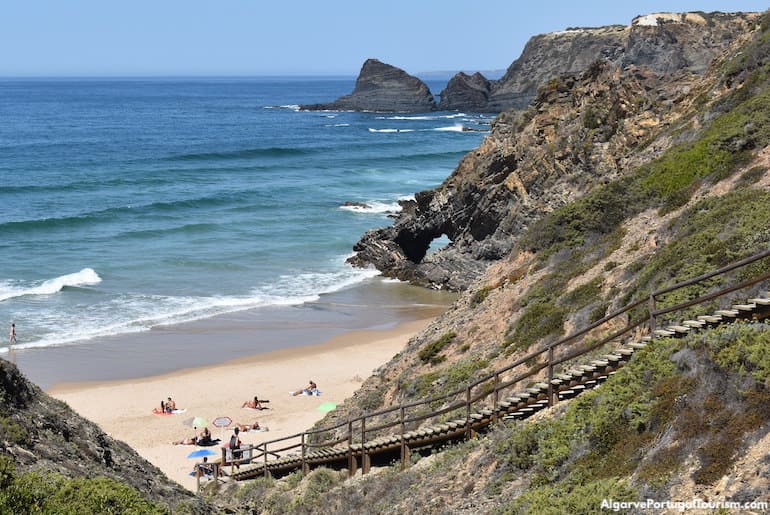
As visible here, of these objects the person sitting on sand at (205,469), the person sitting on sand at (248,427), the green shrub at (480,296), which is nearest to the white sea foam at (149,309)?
the person sitting on sand at (248,427)

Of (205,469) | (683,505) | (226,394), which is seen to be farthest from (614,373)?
(226,394)

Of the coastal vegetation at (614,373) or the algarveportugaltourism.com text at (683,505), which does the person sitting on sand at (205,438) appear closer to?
the coastal vegetation at (614,373)

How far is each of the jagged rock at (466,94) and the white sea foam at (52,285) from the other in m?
116

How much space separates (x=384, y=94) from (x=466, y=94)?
14.2 metres

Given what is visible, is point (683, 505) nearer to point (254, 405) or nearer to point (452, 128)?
point (254, 405)

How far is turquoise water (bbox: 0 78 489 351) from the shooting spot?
3875 centimetres

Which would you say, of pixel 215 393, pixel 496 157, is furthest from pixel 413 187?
pixel 215 393

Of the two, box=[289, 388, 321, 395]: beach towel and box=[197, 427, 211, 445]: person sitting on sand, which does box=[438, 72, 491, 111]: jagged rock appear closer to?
box=[289, 388, 321, 395]: beach towel

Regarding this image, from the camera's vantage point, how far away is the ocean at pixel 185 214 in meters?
38.5

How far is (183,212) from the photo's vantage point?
58812 millimetres

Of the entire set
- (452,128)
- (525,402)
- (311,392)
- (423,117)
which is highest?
(423,117)

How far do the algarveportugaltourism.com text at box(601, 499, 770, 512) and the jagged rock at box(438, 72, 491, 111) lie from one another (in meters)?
145

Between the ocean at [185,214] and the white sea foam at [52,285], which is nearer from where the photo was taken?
the ocean at [185,214]

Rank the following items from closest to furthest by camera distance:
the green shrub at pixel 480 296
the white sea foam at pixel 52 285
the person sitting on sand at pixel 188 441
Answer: the green shrub at pixel 480 296
the person sitting on sand at pixel 188 441
the white sea foam at pixel 52 285
